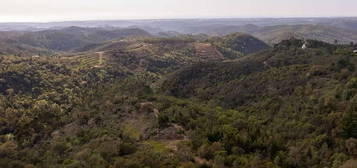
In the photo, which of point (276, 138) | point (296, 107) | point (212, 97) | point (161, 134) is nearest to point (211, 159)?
point (161, 134)

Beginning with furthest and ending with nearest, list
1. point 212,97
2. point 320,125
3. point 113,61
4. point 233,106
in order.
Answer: point 113,61
point 212,97
point 233,106
point 320,125

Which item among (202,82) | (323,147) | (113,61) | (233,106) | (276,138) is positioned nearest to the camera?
(323,147)

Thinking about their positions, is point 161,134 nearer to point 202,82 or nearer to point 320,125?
point 320,125

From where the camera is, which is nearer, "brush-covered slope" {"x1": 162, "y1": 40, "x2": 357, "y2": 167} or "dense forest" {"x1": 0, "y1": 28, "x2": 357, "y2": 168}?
"dense forest" {"x1": 0, "y1": 28, "x2": 357, "y2": 168}

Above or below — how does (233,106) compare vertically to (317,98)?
below

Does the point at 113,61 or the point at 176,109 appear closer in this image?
the point at 176,109

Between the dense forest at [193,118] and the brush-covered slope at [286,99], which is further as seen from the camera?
the brush-covered slope at [286,99]

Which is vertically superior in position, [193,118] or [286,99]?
[193,118]

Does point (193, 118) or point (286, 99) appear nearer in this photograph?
point (193, 118)
